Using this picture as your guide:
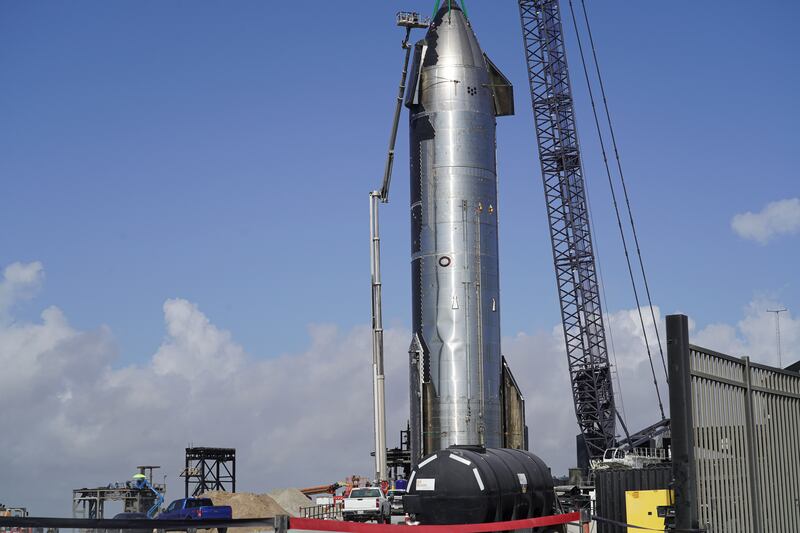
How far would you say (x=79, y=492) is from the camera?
56281 mm

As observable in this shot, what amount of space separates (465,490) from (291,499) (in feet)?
115

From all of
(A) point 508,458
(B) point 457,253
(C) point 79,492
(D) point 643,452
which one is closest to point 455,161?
(B) point 457,253

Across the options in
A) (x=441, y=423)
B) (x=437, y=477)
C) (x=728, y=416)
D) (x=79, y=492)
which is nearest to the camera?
(x=728, y=416)

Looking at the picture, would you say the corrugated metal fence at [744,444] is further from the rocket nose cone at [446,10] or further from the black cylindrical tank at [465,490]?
the rocket nose cone at [446,10]

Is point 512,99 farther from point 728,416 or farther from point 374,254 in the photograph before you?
point 728,416

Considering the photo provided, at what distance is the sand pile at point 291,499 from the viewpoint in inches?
2131

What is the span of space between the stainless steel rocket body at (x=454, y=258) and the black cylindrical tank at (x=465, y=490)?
→ 1071 centimetres

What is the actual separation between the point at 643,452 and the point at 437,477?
47295 mm

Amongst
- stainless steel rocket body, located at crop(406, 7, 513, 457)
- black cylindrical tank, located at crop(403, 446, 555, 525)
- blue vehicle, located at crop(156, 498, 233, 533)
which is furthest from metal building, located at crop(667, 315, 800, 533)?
blue vehicle, located at crop(156, 498, 233, 533)

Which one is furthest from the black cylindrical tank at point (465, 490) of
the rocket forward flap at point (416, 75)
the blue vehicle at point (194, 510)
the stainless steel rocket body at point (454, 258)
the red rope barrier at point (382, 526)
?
the rocket forward flap at point (416, 75)

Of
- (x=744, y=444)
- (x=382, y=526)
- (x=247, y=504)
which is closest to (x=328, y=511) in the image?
(x=247, y=504)

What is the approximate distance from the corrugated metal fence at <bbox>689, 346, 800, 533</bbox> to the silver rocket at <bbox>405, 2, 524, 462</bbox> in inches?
698

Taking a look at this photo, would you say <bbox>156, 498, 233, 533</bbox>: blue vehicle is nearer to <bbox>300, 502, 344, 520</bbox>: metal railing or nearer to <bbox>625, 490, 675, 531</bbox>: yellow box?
Answer: <bbox>300, 502, 344, 520</bbox>: metal railing

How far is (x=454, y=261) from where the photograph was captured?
35219 mm
